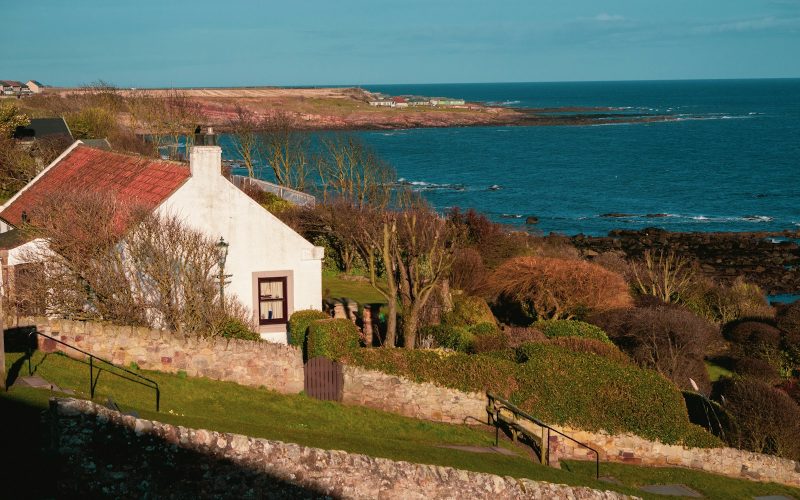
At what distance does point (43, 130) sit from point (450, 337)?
41418 millimetres

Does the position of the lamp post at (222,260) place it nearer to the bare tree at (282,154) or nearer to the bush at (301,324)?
the bush at (301,324)

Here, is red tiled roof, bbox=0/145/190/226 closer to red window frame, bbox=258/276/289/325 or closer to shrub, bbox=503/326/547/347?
red window frame, bbox=258/276/289/325

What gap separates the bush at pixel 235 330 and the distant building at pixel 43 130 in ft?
107

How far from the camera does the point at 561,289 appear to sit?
33750mm

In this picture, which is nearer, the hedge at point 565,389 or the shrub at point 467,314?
the hedge at point 565,389

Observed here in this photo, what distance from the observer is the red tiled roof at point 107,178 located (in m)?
28.8

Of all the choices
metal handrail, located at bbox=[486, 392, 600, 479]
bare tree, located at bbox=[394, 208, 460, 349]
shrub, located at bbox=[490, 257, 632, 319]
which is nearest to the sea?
shrub, located at bbox=[490, 257, 632, 319]

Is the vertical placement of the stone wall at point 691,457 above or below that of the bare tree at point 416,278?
below

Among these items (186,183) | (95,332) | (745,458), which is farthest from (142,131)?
(745,458)

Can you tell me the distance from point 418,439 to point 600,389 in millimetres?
A: 5091

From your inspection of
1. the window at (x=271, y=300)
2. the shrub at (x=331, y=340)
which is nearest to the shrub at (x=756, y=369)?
the shrub at (x=331, y=340)

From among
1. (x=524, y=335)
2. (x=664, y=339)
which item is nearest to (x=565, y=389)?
(x=524, y=335)

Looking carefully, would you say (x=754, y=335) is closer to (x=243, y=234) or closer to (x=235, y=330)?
(x=243, y=234)

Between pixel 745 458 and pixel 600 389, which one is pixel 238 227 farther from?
pixel 745 458
